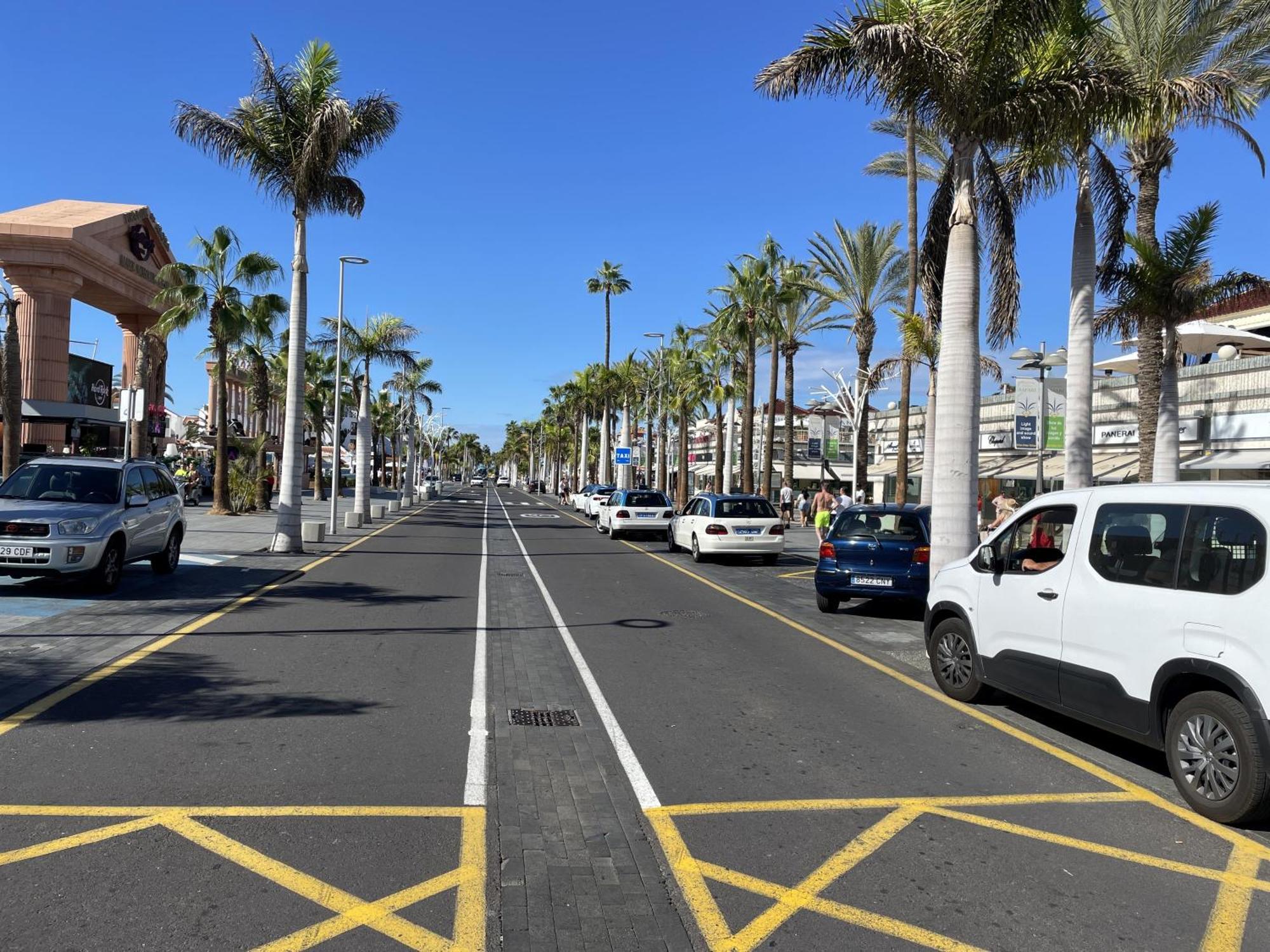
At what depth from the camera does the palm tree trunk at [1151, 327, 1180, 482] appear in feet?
56.6

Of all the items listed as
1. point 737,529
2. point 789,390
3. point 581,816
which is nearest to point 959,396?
point 581,816

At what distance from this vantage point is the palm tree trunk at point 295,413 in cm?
2023


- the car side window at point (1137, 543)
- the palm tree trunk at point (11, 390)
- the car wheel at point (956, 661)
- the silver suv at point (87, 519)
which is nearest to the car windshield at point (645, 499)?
the silver suv at point (87, 519)

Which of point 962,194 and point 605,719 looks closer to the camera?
point 605,719

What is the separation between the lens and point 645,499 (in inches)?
1184

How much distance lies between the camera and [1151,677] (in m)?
5.56

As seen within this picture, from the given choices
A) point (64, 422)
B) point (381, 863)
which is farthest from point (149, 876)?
point (64, 422)

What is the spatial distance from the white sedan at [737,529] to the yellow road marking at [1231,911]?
16272mm

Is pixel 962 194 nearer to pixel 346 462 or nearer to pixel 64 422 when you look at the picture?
pixel 64 422

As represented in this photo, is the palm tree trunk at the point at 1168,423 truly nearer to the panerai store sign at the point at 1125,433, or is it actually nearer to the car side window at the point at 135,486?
the panerai store sign at the point at 1125,433

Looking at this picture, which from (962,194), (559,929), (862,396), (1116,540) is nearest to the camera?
(559,929)

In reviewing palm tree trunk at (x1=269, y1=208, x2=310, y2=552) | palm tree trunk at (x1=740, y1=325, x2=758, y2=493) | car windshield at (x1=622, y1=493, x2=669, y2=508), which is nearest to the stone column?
palm tree trunk at (x1=269, y1=208, x2=310, y2=552)

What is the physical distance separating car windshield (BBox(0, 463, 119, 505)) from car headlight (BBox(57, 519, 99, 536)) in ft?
2.98

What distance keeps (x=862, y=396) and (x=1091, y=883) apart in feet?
91.2
